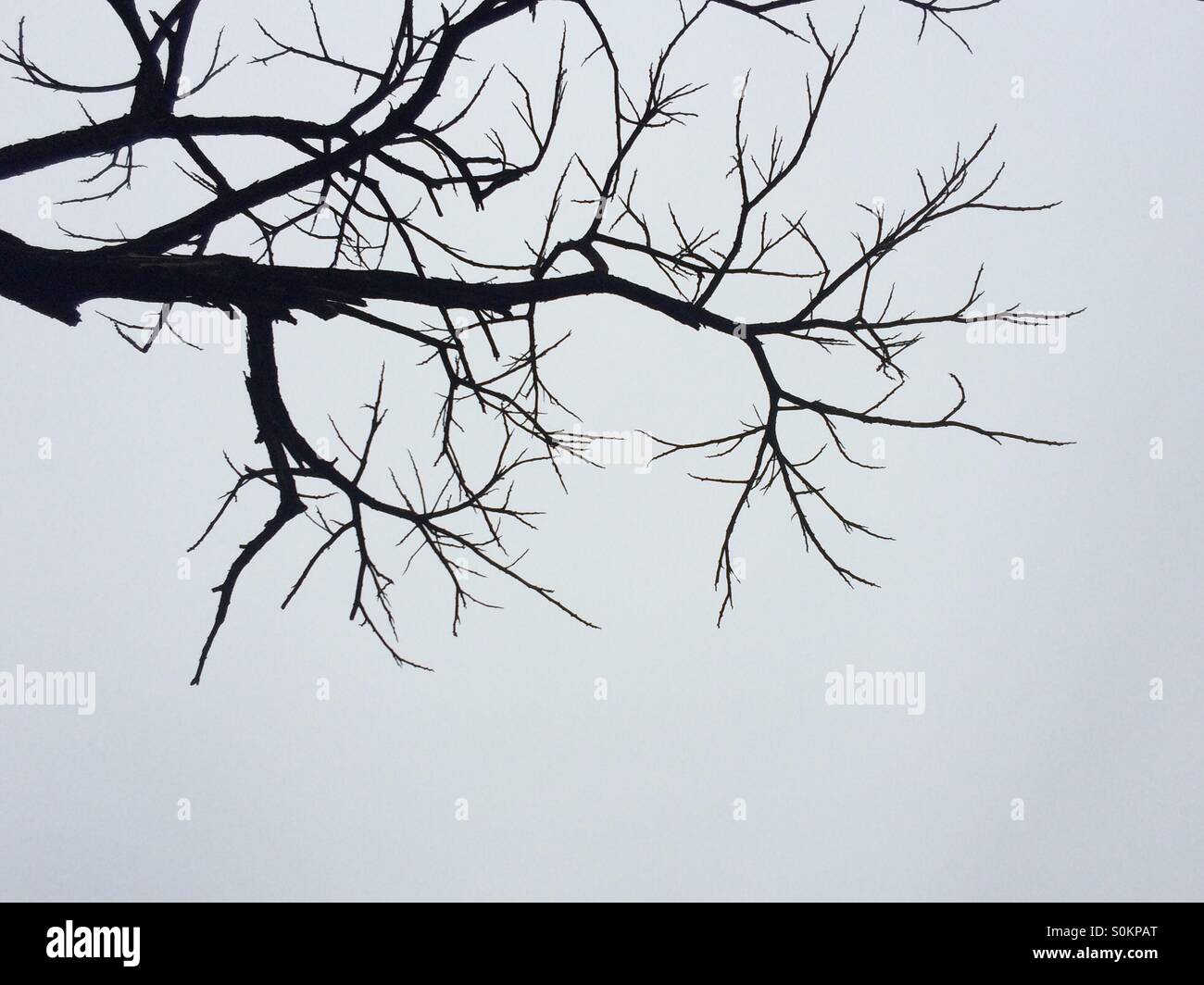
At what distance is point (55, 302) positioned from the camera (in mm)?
3812

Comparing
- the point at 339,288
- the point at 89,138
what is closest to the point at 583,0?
the point at 339,288

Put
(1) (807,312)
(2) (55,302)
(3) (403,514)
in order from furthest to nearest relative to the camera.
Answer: (3) (403,514) → (2) (55,302) → (1) (807,312)

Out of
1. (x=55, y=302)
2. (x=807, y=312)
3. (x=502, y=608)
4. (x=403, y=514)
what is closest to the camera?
(x=807, y=312)

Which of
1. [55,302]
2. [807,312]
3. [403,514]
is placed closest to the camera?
[807,312]

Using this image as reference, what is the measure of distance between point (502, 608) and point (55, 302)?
250 cm

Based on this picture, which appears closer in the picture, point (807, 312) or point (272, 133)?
point (807, 312)

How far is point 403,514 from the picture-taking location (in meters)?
4.07

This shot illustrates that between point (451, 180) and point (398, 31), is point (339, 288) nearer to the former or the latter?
point (451, 180)

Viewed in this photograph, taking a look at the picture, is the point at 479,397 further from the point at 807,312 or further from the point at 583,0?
A: the point at 583,0

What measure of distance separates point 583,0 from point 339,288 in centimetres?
183

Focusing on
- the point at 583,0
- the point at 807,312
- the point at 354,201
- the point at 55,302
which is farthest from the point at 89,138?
the point at 807,312

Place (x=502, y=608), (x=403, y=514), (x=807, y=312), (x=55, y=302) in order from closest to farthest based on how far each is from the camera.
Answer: (x=807, y=312) → (x=55, y=302) → (x=403, y=514) → (x=502, y=608)

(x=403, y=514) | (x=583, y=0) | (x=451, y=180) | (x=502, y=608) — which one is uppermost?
(x=583, y=0)

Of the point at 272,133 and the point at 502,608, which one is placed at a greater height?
the point at 272,133
